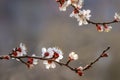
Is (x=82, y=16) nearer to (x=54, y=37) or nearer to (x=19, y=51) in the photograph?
(x=19, y=51)

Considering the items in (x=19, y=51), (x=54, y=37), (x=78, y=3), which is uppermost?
(x=54, y=37)

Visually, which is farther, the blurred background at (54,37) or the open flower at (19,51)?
the blurred background at (54,37)

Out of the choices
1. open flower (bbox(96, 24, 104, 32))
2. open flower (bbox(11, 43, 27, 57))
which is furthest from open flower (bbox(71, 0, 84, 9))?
open flower (bbox(11, 43, 27, 57))

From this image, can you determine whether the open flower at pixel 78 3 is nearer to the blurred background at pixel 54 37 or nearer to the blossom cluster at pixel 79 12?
the blossom cluster at pixel 79 12

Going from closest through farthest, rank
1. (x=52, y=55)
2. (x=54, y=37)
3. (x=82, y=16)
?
(x=52, y=55) → (x=82, y=16) → (x=54, y=37)

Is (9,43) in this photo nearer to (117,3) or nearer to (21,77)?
(21,77)

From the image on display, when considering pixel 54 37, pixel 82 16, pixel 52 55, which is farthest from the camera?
pixel 54 37

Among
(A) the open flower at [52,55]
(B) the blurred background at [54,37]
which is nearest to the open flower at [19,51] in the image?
(A) the open flower at [52,55]

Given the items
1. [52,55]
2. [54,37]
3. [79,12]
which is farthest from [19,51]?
[54,37]
